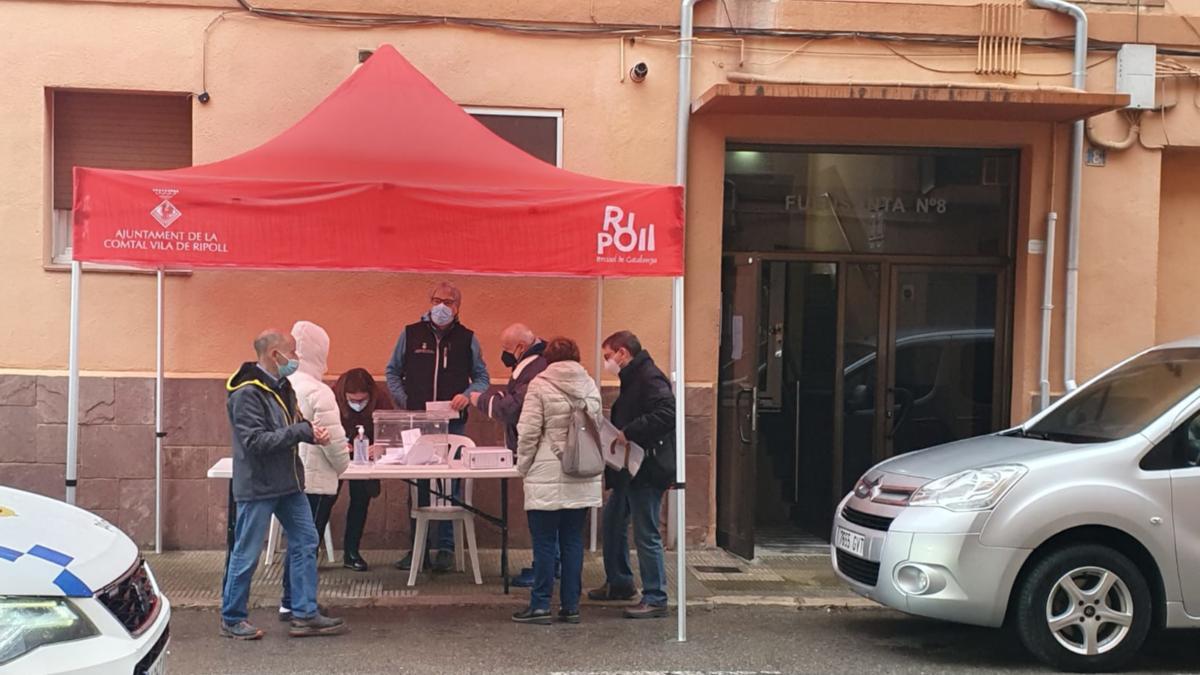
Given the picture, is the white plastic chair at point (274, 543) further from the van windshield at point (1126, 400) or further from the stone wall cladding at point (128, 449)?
the van windshield at point (1126, 400)

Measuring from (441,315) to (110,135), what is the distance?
3.05m

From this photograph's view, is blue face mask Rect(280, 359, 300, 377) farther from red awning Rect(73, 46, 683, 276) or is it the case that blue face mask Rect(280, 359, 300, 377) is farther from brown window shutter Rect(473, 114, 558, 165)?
brown window shutter Rect(473, 114, 558, 165)

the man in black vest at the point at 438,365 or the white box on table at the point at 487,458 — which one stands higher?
the man in black vest at the point at 438,365

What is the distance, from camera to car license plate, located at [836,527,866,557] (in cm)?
584

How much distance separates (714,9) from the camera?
8.33m

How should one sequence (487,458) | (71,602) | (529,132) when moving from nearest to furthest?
1. (71,602)
2. (487,458)
3. (529,132)

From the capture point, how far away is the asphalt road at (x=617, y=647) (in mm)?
5539

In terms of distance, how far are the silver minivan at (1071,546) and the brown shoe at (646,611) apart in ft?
5.04

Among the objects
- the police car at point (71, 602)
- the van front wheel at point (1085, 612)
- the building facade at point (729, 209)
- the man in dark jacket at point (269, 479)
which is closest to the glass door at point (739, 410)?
the building facade at point (729, 209)

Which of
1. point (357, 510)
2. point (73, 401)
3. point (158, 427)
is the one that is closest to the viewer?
point (73, 401)

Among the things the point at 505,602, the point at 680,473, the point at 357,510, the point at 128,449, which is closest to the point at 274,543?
the point at 357,510

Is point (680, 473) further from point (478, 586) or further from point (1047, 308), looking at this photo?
point (1047, 308)

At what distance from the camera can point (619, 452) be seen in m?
6.45

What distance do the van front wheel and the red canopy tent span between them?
1854 millimetres
